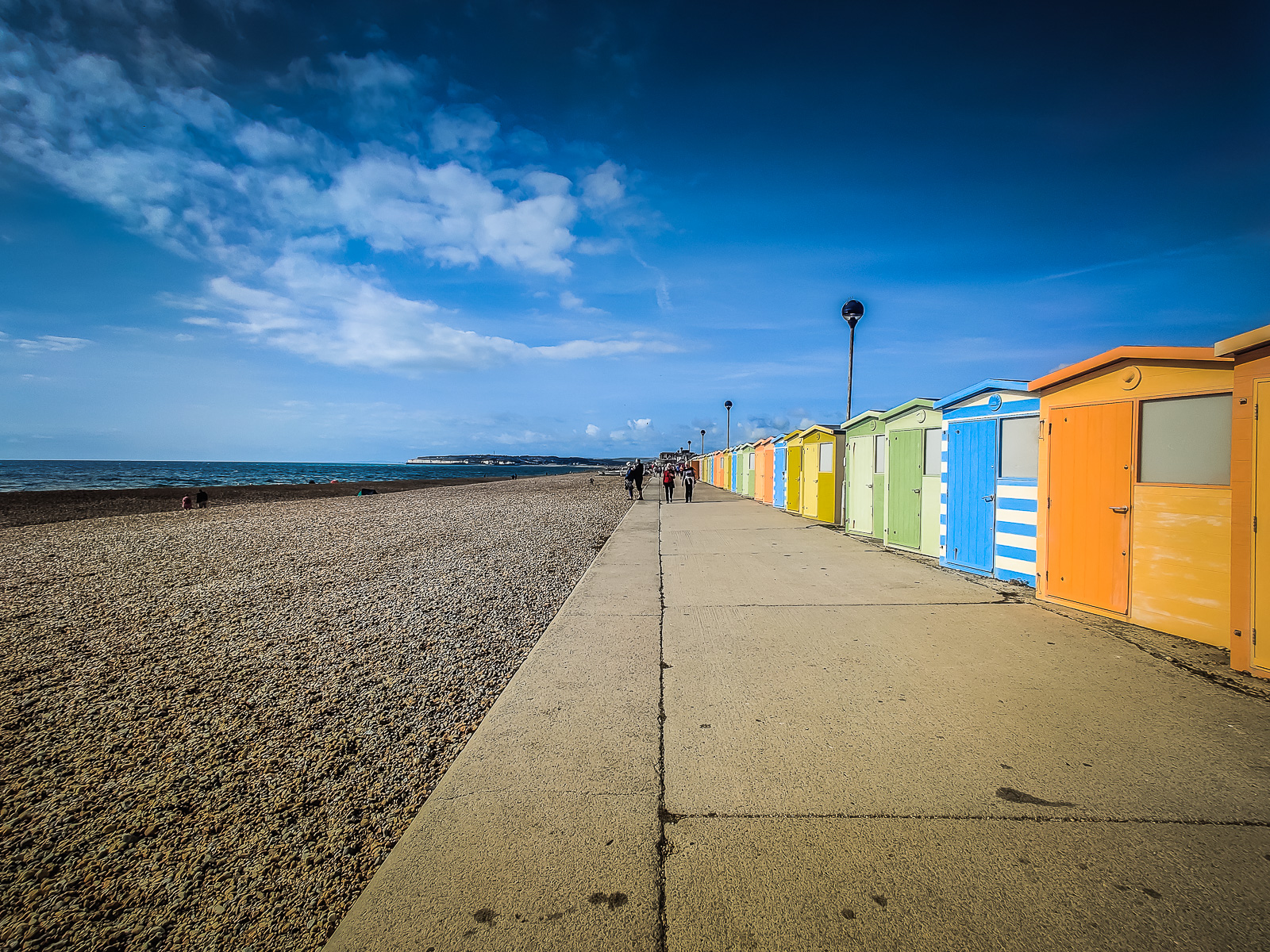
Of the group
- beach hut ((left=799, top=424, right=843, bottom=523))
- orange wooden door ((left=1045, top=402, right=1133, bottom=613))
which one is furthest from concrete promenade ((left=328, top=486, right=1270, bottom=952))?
beach hut ((left=799, top=424, right=843, bottom=523))

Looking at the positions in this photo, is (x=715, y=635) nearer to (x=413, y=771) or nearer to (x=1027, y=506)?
(x=413, y=771)

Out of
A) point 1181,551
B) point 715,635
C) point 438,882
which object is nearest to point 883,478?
point 1181,551

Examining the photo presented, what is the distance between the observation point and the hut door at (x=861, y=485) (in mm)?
11781

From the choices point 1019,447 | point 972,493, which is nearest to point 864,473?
point 972,493

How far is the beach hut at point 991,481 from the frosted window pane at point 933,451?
2.25ft

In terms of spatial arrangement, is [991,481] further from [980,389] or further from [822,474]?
[822,474]

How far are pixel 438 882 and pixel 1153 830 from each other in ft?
10.7

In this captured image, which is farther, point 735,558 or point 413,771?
point 735,558

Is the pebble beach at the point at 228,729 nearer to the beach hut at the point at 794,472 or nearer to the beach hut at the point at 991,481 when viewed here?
the beach hut at the point at 991,481

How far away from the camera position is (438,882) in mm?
2219

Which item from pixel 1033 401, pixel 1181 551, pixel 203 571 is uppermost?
pixel 1033 401

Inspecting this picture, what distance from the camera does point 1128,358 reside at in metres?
5.25

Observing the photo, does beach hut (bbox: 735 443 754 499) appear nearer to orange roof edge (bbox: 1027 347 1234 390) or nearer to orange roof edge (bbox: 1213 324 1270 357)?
orange roof edge (bbox: 1027 347 1234 390)

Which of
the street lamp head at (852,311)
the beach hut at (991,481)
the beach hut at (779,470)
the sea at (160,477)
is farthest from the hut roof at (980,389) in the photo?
the sea at (160,477)
